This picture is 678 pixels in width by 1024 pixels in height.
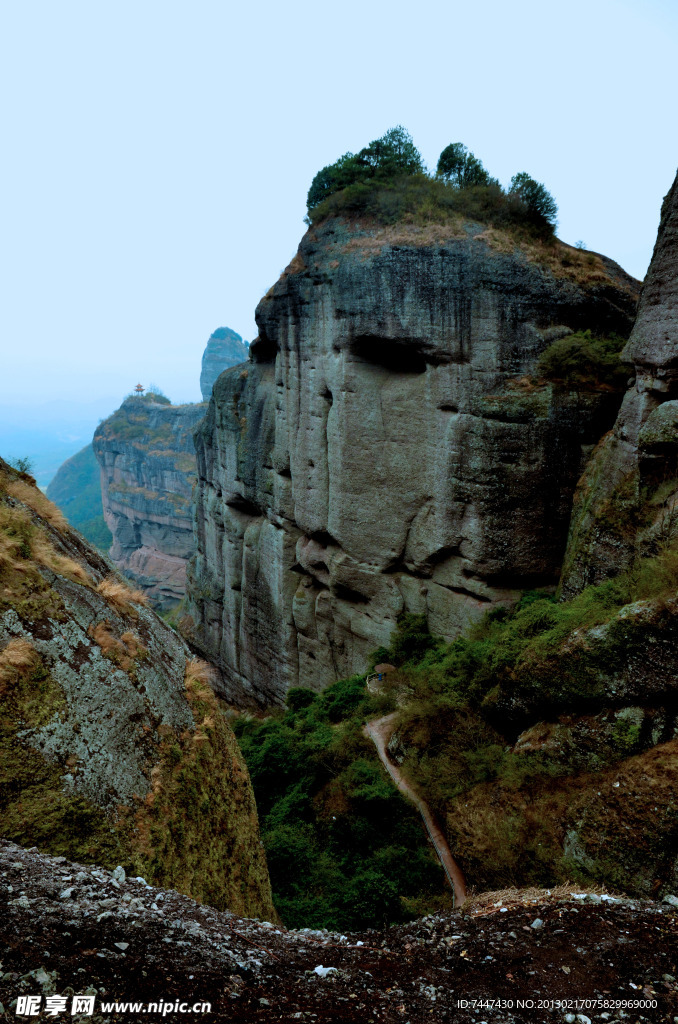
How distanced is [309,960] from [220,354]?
119m

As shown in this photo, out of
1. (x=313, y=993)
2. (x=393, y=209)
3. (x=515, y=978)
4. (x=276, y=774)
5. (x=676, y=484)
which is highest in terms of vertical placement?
(x=393, y=209)

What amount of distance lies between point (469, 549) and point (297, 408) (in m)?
8.53

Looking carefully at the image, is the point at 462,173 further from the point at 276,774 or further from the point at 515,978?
the point at 515,978

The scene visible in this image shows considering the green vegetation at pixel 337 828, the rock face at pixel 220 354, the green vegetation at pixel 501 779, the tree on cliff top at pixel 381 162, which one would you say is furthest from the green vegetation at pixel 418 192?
the rock face at pixel 220 354

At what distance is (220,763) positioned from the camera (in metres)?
6.66

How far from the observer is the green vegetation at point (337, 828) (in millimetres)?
9156

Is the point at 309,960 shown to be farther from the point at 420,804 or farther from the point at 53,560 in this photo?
the point at 420,804

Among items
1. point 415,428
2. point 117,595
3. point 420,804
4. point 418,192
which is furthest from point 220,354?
point 117,595

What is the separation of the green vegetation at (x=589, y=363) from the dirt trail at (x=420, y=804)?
1065cm

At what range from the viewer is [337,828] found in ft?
38.1

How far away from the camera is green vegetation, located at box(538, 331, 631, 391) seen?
16.0m

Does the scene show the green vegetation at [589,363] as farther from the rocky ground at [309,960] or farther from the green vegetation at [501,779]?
the rocky ground at [309,960]

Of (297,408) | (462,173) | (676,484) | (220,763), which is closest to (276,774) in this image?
(220,763)

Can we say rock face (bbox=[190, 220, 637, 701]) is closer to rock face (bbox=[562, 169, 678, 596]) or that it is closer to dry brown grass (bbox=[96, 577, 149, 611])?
rock face (bbox=[562, 169, 678, 596])
